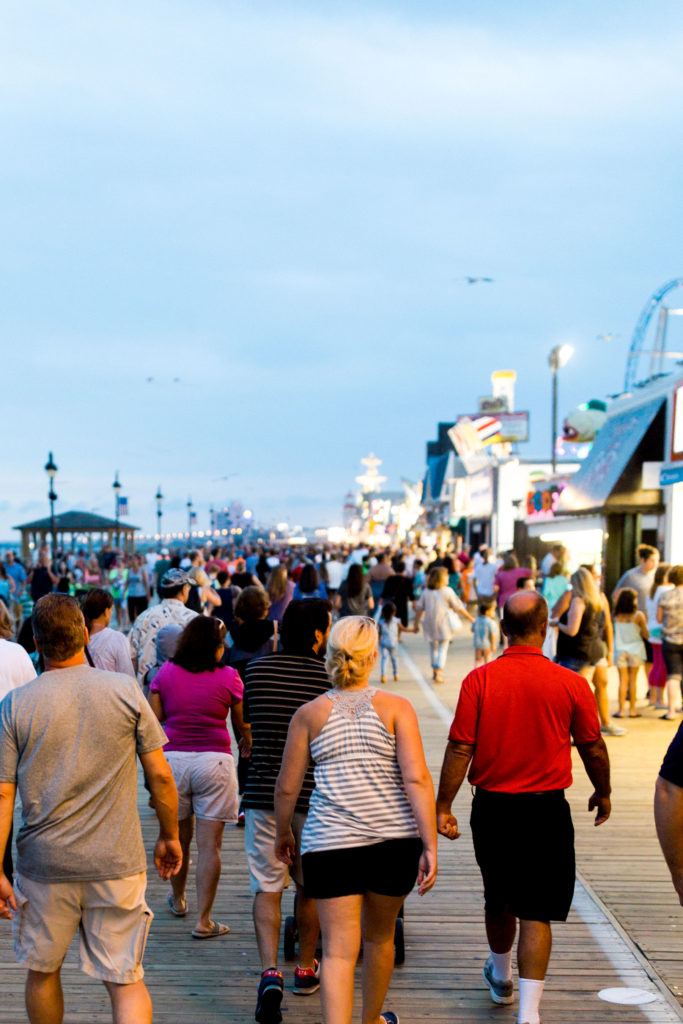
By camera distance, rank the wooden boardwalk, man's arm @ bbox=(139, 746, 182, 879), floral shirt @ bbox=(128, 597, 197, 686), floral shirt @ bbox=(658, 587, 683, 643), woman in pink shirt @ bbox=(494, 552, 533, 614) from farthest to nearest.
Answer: woman in pink shirt @ bbox=(494, 552, 533, 614) < floral shirt @ bbox=(658, 587, 683, 643) < floral shirt @ bbox=(128, 597, 197, 686) < the wooden boardwalk < man's arm @ bbox=(139, 746, 182, 879)

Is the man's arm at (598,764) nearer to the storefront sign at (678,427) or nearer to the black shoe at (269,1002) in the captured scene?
the black shoe at (269,1002)

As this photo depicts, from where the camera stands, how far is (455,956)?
5.38 m

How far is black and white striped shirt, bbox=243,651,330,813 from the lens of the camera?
483 cm

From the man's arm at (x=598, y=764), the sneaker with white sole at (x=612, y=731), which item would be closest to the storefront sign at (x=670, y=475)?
the sneaker with white sole at (x=612, y=731)

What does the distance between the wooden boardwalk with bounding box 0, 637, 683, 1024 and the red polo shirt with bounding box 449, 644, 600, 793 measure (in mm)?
1108

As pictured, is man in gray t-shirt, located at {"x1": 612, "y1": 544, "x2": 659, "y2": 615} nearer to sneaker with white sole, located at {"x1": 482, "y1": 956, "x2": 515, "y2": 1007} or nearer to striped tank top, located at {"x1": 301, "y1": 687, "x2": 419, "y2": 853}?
sneaker with white sole, located at {"x1": 482, "y1": 956, "x2": 515, "y2": 1007}

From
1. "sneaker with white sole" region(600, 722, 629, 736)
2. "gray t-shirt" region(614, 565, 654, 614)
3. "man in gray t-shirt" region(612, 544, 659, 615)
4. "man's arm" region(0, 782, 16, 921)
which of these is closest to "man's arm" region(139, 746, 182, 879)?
"man's arm" region(0, 782, 16, 921)

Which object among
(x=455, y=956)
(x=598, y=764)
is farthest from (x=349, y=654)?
(x=455, y=956)

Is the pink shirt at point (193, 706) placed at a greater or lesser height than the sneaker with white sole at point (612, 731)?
greater

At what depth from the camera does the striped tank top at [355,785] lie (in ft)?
12.7

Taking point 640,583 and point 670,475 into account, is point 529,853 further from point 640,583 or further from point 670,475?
point 670,475

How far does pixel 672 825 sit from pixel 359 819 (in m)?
1.08

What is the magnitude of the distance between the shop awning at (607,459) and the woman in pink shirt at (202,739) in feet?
47.2

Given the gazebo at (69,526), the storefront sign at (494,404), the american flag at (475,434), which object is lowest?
the gazebo at (69,526)
